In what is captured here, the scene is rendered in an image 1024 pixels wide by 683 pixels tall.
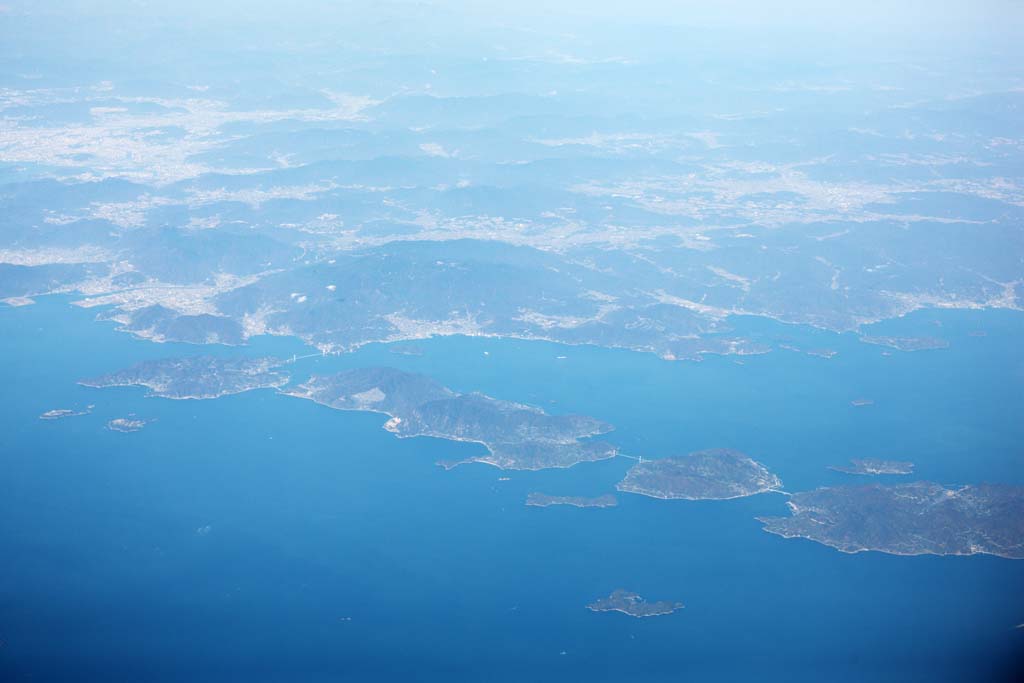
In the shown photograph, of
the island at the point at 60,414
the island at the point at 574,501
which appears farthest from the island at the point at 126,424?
the island at the point at 574,501

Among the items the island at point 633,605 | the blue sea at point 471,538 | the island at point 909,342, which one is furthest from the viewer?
the island at point 909,342

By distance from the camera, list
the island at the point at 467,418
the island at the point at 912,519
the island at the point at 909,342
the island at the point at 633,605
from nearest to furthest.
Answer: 1. the island at the point at 633,605
2. the island at the point at 912,519
3. the island at the point at 467,418
4. the island at the point at 909,342

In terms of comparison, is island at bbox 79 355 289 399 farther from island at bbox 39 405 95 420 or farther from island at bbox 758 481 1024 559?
island at bbox 758 481 1024 559

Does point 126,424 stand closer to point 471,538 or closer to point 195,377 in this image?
point 195,377

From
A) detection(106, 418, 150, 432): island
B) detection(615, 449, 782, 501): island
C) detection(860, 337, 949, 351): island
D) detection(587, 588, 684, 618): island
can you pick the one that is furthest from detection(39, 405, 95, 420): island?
detection(860, 337, 949, 351): island

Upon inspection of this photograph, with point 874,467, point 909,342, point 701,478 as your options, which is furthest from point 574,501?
point 909,342

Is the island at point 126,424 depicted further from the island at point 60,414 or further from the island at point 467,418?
the island at point 467,418

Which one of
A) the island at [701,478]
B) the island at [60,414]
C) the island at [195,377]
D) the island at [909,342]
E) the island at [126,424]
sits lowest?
the island at [701,478]
